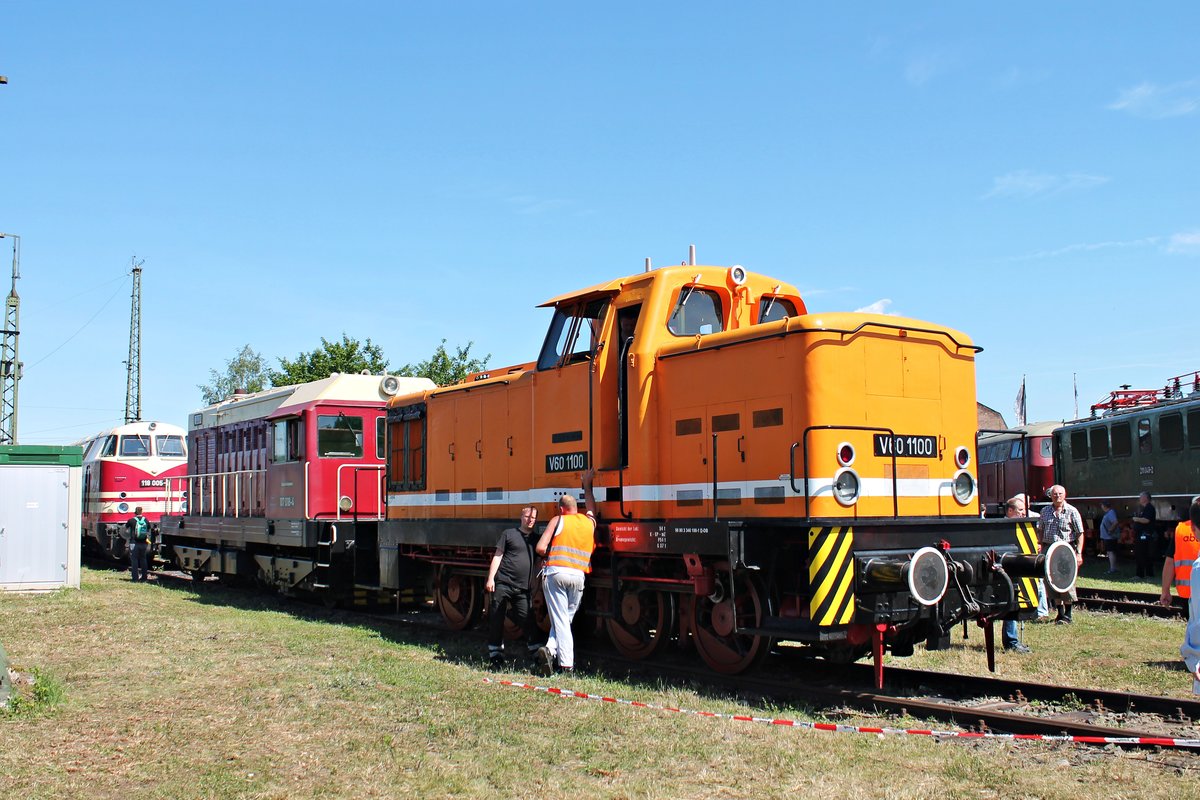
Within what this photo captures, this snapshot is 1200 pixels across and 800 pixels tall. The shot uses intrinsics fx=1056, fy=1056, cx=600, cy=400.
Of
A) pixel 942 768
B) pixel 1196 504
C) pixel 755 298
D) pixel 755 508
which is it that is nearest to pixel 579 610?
pixel 755 508

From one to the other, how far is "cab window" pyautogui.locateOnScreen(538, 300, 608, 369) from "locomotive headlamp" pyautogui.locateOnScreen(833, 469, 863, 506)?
2974mm

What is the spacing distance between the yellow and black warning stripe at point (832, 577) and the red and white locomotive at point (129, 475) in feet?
71.0

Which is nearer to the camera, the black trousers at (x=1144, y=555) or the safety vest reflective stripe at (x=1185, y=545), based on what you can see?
the safety vest reflective stripe at (x=1185, y=545)

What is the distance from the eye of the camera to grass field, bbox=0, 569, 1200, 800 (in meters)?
6.00

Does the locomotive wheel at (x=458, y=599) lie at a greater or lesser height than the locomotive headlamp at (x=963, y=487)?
lesser

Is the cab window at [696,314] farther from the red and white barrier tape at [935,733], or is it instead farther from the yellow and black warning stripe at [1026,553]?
the red and white barrier tape at [935,733]

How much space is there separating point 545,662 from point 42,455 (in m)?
12.8

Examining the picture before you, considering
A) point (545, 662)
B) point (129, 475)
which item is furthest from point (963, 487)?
point (129, 475)

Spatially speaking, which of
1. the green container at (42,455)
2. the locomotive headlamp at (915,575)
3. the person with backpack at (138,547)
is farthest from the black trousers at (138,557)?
the locomotive headlamp at (915,575)

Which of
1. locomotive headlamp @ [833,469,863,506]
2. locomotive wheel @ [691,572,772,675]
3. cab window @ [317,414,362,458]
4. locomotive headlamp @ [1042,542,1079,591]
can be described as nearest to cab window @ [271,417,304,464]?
cab window @ [317,414,362,458]

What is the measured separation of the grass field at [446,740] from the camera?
6.00 meters

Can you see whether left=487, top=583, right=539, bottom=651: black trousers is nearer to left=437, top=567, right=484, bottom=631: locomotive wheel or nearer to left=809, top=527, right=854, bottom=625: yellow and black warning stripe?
left=437, top=567, right=484, bottom=631: locomotive wheel

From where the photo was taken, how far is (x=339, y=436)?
16500mm

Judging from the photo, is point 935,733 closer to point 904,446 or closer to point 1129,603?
point 904,446
